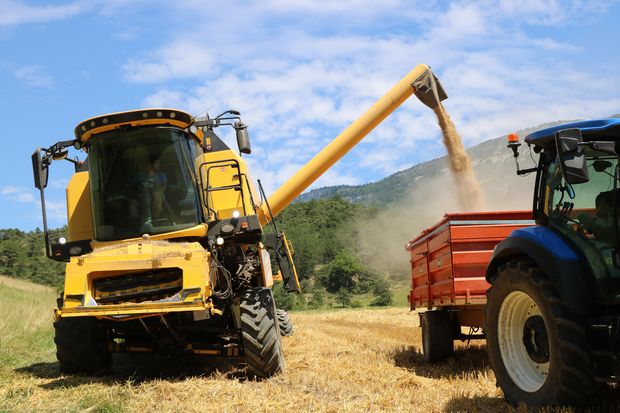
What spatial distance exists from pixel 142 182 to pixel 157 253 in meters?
0.96

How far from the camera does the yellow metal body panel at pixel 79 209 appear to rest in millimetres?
7820

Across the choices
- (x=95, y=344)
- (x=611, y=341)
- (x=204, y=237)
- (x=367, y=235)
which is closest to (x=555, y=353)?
(x=611, y=341)

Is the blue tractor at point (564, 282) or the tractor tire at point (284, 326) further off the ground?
the blue tractor at point (564, 282)

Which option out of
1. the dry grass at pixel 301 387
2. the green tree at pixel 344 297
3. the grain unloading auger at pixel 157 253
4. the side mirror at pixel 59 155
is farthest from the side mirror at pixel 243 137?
the green tree at pixel 344 297

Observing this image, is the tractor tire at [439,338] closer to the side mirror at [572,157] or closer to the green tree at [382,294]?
the side mirror at [572,157]

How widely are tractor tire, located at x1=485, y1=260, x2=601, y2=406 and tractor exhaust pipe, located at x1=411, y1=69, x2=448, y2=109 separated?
211 inches

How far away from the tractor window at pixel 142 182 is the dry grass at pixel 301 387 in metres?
1.64

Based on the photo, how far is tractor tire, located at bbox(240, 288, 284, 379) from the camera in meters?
6.73

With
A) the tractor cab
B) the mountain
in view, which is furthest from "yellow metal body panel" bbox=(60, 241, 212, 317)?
the mountain

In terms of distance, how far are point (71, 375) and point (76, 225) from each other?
1746mm

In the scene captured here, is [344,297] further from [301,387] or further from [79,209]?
[301,387]

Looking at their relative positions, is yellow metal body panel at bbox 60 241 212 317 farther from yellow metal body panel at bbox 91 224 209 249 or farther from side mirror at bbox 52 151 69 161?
side mirror at bbox 52 151 69 161

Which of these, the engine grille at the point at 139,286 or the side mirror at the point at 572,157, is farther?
the engine grille at the point at 139,286

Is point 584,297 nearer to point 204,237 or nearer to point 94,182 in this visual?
point 204,237
